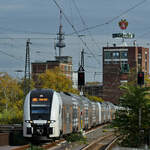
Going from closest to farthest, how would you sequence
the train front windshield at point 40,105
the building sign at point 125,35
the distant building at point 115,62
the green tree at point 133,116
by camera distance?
the green tree at point 133,116 < the train front windshield at point 40,105 < the distant building at point 115,62 < the building sign at point 125,35

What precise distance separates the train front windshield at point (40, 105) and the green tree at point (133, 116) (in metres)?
5.89

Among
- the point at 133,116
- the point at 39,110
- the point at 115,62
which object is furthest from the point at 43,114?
the point at 115,62

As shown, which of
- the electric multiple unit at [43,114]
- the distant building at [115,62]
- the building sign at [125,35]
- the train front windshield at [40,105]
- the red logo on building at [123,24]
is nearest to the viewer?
the electric multiple unit at [43,114]

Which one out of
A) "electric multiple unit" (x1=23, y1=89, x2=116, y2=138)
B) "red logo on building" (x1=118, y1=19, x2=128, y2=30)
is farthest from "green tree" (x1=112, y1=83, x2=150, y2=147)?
"red logo on building" (x1=118, y1=19, x2=128, y2=30)

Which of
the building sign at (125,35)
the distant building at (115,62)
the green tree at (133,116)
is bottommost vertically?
the green tree at (133,116)

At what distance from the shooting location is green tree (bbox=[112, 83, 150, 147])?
84.0 feet

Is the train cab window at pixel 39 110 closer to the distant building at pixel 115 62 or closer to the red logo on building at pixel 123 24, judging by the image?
the distant building at pixel 115 62

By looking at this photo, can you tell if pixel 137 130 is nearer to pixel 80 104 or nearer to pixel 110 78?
pixel 80 104

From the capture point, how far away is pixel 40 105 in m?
30.8

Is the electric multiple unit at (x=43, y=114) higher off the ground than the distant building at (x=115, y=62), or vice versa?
the distant building at (x=115, y=62)

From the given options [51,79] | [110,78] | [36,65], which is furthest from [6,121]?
[36,65]

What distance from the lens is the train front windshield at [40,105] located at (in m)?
30.6

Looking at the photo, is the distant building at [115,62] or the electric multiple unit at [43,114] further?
the distant building at [115,62]

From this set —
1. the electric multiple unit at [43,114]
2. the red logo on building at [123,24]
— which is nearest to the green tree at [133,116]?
the electric multiple unit at [43,114]
